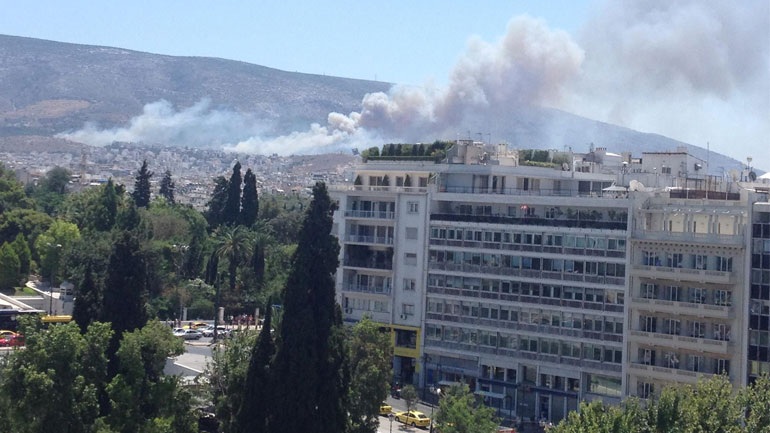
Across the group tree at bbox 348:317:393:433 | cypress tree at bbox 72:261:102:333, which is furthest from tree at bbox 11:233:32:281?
cypress tree at bbox 72:261:102:333

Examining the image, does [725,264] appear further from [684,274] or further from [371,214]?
Answer: [371,214]

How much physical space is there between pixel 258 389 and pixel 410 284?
2311 cm

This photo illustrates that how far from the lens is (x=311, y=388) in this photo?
3900cm

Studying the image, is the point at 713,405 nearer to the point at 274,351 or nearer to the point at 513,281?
the point at 274,351

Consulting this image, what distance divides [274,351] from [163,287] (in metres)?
47.2

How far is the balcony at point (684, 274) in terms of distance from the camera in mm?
49156

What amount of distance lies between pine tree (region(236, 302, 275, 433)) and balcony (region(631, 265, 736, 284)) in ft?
61.6

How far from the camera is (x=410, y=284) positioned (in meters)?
61.6

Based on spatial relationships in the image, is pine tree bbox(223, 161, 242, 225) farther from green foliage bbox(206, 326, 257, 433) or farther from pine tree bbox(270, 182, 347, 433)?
pine tree bbox(270, 182, 347, 433)

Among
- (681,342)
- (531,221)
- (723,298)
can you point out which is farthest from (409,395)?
(723,298)

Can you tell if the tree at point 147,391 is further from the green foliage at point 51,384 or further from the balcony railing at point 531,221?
the balcony railing at point 531,221

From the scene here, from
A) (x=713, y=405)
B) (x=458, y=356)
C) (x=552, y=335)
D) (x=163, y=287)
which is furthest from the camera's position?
(x=163, y=287)

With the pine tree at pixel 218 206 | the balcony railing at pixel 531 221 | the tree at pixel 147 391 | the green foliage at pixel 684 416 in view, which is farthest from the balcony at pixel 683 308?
the pine tree at pixel 218 206

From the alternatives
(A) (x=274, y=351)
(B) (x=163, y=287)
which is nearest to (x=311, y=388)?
(A) (x=274, y=351)
